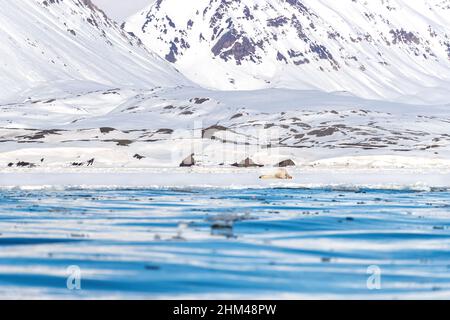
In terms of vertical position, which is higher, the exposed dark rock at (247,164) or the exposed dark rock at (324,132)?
the exposed dark rock at (324,132)

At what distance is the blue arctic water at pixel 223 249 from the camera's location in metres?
16.6

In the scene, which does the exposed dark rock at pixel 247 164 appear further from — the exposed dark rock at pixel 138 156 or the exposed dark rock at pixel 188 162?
the exposed dark rock at pixel 138 156

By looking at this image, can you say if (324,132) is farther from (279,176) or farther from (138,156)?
(279,176)

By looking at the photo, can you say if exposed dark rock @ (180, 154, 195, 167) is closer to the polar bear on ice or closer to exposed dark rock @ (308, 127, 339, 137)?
Result: the polar bear on ice

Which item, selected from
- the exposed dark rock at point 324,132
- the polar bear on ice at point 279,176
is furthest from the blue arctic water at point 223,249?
the exposed dark rock at point 324,132

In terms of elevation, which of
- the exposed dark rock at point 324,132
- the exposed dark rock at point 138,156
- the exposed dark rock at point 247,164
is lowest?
the exposed dark rock at point 247,164

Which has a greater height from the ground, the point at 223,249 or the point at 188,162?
the point at 188,162

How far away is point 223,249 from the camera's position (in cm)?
2123

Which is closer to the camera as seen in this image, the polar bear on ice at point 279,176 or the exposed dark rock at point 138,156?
the polar bear on ice at point 279,176

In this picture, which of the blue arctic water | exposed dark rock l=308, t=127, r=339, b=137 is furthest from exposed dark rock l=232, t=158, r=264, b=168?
exposed dark rock l=308, t=127, r=339, b=137

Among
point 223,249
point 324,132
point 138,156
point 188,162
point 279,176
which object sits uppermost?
point 324,132

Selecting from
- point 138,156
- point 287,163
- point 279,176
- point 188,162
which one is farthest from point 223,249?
point 138,156

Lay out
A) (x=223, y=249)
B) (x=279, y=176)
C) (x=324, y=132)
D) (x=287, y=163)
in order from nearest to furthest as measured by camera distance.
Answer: (x=223, y=249) < (x=279, y=176) < (x=287, y=163) < (x=324, y=132)
